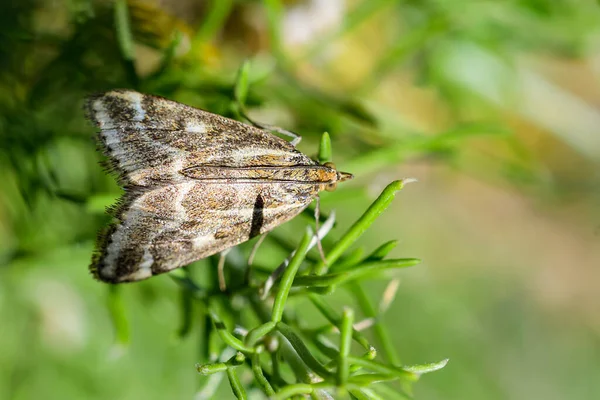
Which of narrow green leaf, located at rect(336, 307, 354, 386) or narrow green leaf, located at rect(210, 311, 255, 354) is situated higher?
narrow green leaf, located at rect(336, 307, 354, 386)

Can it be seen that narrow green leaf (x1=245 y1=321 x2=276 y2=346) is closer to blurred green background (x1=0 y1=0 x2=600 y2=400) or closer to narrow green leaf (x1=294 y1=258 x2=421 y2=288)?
narrow green leaf (x1=294 y1=258 x2=421 y2=288)

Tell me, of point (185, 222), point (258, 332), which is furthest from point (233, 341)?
point (185, 222)

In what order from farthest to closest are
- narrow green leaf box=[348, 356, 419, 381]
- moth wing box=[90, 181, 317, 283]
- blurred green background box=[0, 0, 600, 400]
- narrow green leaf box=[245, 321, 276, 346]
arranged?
blurred green background box=[0, 0, 600, 400] → moth wing box=[90, 181, 317, 283] → narrow green leaf box=[245, 321, 276, 346] → narrow green leaf box=[348, 356, 419, 381]

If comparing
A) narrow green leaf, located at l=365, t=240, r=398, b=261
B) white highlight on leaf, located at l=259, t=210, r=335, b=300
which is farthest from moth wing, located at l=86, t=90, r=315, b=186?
narrow green leaf, located at l=365, t=240, r=398, b=261

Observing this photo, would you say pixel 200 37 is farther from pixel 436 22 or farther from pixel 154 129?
pixel 436 22

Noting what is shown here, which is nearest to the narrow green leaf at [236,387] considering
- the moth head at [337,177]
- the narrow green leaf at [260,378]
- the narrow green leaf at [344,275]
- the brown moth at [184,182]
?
the narrow green leaf at [260,378]

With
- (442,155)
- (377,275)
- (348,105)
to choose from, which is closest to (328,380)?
(377,275)

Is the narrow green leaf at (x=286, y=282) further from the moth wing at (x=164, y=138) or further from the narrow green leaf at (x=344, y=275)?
the moth wing at (x=164, y=138)
